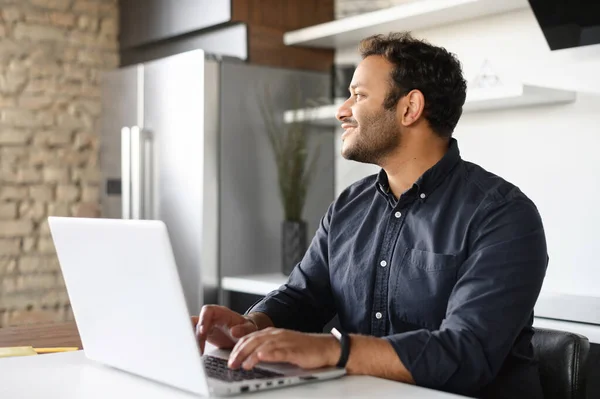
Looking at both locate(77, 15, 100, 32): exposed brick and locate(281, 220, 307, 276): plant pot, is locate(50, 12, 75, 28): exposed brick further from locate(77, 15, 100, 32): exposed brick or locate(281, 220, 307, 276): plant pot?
locate(281, 220, 307, 276): plant pot

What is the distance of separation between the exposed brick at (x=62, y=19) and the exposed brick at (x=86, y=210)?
929 millimetres

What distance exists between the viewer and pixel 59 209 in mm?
4328

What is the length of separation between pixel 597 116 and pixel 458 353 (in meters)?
1.59

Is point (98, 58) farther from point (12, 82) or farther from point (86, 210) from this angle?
point (86, 210)

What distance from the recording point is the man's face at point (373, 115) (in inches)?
80.0

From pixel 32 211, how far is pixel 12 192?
0.45 feet

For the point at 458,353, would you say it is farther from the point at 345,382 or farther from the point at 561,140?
the point at 561,140

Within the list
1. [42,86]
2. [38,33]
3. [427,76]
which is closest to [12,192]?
[42,86]

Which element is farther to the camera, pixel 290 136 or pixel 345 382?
pixel 290 136

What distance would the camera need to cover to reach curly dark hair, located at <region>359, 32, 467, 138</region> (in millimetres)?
2014

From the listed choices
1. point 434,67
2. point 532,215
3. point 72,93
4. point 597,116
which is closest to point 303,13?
point 72,93

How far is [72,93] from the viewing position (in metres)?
4.39

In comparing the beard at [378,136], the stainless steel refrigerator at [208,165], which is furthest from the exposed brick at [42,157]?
the beard at [378,136]

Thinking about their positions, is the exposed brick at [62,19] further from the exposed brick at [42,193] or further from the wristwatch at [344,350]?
the wristwatch at [344,350]
